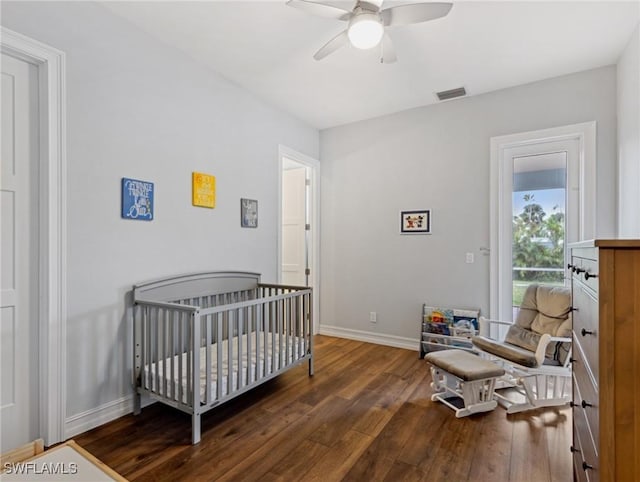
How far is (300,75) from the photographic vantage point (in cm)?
295

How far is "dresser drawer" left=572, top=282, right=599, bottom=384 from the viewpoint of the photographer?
100 centimetres

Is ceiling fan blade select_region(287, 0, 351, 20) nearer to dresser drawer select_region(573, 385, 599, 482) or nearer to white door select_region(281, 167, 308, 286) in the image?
dresser drawer select_region(573, 385, 599, 482)

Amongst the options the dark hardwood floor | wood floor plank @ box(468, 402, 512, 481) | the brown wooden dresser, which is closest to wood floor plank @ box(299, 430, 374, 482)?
the dark hardwood floor

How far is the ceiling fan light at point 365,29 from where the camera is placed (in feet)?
5.95

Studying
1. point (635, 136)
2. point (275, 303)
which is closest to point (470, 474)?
point (275, 303)

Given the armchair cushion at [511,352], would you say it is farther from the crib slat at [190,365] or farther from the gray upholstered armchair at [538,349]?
the crib slat at [190,365]

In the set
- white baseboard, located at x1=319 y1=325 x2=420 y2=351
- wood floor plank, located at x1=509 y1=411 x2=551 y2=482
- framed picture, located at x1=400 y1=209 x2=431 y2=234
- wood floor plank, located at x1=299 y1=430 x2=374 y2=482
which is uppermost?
framed picture, located at x1=400 y1=209 x2=431 y2=234

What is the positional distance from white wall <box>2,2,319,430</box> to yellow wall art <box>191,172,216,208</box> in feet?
0.18

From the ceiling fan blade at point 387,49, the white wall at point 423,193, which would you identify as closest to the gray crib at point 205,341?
the white wall at point 423,193

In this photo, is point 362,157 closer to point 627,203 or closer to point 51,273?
point 627,203

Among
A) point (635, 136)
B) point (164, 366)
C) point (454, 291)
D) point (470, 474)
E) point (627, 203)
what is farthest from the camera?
point (454, 291)

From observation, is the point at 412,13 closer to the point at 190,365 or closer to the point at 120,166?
the point at 120,166

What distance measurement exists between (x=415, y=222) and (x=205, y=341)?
8.28 ft

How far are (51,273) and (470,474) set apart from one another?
99.9 inches
